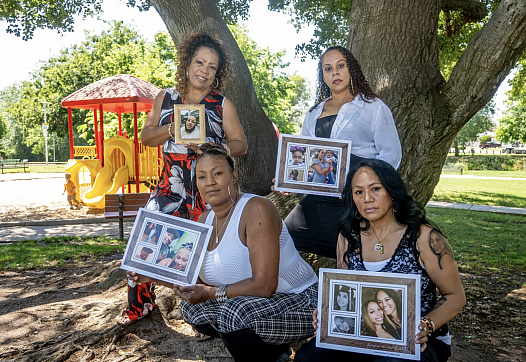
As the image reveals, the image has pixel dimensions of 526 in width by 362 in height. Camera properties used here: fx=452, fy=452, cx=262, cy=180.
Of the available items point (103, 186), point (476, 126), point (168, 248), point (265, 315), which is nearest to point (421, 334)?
point (265, 315)

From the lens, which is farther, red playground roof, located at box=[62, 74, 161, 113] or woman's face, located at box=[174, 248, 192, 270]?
red playground roof, located at box=[62, 74, 161, 113]

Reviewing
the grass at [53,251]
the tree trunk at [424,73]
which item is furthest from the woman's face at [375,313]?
the grass at [53,251]

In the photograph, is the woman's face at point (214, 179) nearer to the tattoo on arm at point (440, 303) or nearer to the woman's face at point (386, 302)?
the woman's face at point (386, 302)

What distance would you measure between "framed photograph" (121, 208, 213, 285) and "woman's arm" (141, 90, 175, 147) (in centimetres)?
76

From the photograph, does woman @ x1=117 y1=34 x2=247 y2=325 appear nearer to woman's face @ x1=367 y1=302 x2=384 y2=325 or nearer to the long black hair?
the long black hair

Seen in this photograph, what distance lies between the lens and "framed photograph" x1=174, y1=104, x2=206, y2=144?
3107 mm

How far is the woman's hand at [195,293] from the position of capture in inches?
100

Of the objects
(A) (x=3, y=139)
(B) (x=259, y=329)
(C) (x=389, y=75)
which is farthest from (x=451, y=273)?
(A) (x=3, y=139)

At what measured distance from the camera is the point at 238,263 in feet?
8.72

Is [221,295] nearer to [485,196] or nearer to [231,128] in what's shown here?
[231,128]

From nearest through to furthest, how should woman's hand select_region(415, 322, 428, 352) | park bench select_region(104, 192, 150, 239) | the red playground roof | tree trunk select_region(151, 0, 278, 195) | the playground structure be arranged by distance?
1. woman's hand select_region(415, 322, 428, 352)
2. tree trunk select_region(151, 0, 278, 195)
3. park bench select_region(104, 192, 150, 239)
4. the red playground roof
5. the playground structure

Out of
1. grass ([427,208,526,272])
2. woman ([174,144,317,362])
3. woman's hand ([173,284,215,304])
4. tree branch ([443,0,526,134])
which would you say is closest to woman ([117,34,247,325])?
woman ([174,144,317,362])

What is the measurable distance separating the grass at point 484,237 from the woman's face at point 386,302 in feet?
16.8

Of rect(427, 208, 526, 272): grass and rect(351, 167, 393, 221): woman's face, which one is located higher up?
rect(351, 167, 393, 221): woman's face
